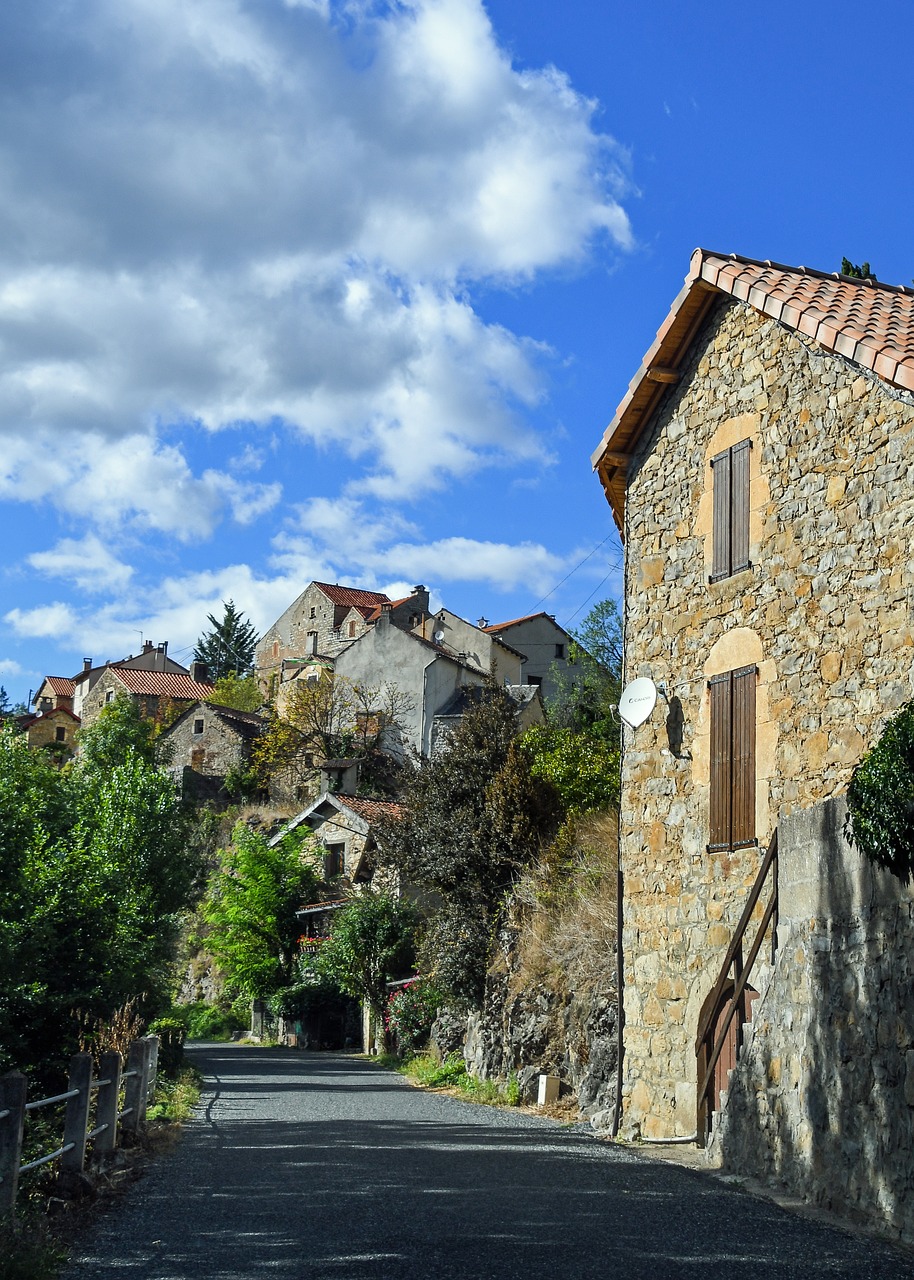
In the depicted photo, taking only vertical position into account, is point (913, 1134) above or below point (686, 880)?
below

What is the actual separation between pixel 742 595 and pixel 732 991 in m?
3.95

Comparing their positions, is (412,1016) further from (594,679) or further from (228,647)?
(228,647)

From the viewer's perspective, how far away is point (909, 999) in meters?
8.58

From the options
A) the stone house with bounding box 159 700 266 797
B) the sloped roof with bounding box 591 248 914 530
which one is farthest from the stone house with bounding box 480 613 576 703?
the sloped roof with bounding box 591 248 914 530

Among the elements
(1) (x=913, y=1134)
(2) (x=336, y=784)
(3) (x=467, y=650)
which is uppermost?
(3) (x=467, y=650)

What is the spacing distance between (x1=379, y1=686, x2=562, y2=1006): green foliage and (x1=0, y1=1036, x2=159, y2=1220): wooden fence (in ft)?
28.8

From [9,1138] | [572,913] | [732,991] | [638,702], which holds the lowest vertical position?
[9,1138]

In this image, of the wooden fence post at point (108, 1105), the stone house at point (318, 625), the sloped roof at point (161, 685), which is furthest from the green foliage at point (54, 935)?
the sloped roof at point (161, 685)

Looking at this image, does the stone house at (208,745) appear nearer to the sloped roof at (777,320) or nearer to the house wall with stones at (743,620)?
the sloped roof at (777,320)

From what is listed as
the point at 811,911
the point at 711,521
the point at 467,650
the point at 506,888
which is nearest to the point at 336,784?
the point at 467,650

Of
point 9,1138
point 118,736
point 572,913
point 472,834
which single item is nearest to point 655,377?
point 572,913

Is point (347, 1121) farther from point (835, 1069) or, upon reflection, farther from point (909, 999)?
point (909, 999)

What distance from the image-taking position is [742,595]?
1335 cm

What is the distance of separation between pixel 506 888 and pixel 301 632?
4622 cm
